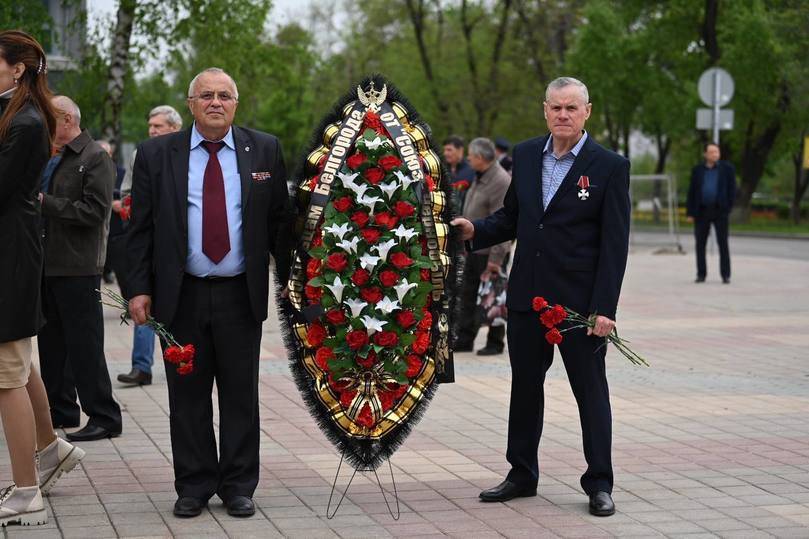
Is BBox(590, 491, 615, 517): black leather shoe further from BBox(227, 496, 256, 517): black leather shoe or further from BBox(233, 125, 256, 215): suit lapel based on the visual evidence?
BBox(233, 125, 256, 215): suit lapel

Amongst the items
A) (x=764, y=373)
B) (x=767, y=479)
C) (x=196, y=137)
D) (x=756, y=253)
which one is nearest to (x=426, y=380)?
(x=196, y=137)

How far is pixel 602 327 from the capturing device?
19.9 feet

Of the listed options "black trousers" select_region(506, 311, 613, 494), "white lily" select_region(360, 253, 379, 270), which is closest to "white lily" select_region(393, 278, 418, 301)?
"white lily" select_region(360, 253, 379, 270)

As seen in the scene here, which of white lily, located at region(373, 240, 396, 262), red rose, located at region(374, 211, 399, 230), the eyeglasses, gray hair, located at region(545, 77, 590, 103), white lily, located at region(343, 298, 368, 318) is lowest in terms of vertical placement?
white lily, located at region(343, 298, 368, 318)

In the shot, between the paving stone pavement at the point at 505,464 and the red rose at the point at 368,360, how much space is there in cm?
68

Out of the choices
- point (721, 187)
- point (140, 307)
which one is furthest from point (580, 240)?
point (721, 187)

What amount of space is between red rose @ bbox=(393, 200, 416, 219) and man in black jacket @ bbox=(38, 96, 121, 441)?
246 cm

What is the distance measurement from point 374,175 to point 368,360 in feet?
2.79

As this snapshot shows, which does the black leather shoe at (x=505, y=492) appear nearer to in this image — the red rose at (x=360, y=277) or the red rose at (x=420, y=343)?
the red rose at (x=420, y=343)

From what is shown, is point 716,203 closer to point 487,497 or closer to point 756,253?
point 756,253

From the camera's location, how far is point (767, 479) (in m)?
6.88

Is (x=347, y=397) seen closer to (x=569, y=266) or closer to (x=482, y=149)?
(x=569, y=266)

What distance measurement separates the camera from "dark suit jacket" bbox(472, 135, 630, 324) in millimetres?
6160

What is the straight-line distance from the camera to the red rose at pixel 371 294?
235 inches
